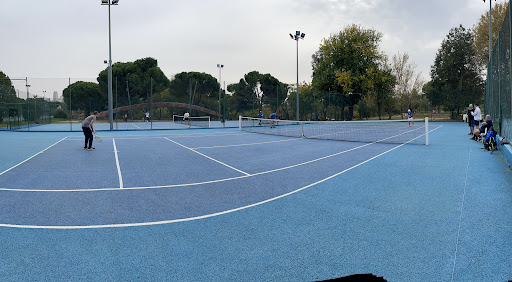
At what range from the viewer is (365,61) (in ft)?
131

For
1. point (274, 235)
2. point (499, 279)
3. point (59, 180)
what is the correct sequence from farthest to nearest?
point (59, 180) → point (274, 235) → point (499, 279)

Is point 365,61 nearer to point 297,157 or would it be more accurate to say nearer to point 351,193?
point 297,157

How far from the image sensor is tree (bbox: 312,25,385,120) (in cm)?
3859

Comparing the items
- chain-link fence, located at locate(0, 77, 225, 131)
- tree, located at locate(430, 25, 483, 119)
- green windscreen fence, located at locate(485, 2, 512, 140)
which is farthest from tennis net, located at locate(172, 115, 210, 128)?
tree, located at locate(430, 25, 483, 119)

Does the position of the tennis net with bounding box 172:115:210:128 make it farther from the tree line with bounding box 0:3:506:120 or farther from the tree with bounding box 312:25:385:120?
the tree with bounding box 312:25:385:120

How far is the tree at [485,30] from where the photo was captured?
1409 inches

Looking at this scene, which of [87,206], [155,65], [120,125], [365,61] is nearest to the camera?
[87,206]

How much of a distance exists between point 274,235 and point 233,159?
6.46m

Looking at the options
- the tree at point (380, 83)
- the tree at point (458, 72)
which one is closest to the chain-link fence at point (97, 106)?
the tree at point (380, 83)

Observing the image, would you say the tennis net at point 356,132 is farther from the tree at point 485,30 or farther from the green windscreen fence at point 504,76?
the tree at point 485,30

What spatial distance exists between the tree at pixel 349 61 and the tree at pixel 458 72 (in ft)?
24.0

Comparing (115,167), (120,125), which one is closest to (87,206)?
(115,167)

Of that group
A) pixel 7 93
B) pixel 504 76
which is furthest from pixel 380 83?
pixel 7 93

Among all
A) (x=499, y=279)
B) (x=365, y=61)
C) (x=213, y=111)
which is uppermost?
(x=365, y=61)
